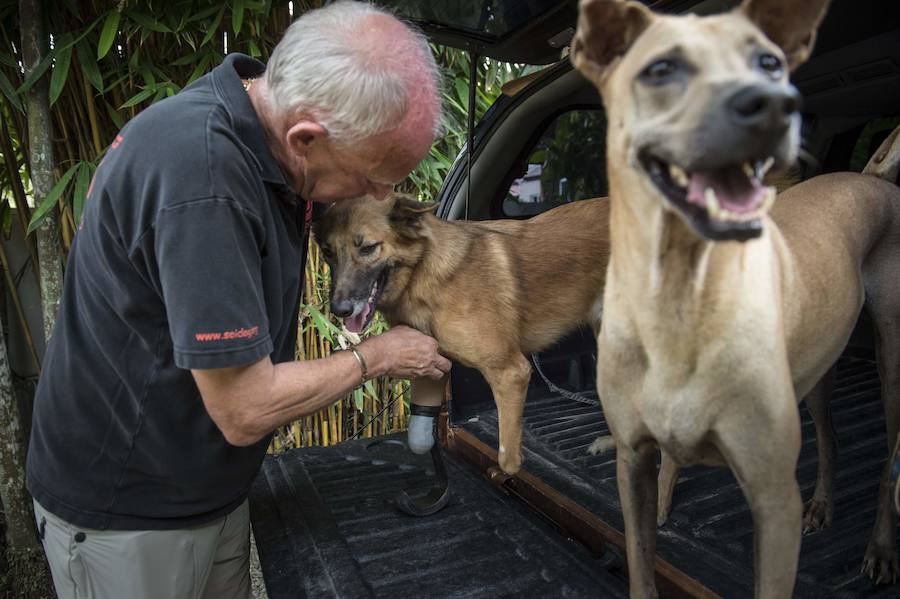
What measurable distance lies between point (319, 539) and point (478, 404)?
1279 mm

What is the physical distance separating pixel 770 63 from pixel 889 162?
1164 millimetres

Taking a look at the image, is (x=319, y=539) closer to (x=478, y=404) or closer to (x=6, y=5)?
(x=478, y=404)

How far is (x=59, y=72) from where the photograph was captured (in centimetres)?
282

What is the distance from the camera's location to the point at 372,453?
3176mm

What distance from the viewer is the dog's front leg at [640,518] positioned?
4.10ft

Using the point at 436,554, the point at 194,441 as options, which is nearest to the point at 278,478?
the point at 436,554

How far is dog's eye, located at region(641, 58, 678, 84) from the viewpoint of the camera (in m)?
0.81

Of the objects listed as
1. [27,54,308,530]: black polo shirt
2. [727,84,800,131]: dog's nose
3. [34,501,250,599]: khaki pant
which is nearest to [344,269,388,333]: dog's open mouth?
[27,54,308,530]: black polo shirt

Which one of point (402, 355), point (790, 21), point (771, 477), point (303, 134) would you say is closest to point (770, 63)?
point (790, 21)

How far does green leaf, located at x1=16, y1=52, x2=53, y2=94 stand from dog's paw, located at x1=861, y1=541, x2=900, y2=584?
139 inches

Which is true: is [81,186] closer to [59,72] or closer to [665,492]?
[59,72]

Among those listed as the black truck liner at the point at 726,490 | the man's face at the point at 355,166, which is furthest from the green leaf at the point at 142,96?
the black truck liner at the point at 726,490

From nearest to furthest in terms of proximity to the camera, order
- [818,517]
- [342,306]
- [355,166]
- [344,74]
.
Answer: [344,74] < [355,166] < [818,517] < [342,306]

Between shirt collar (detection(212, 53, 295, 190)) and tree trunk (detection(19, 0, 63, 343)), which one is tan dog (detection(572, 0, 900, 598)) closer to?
shirt collar (detection(212, 53, 295, 190))
